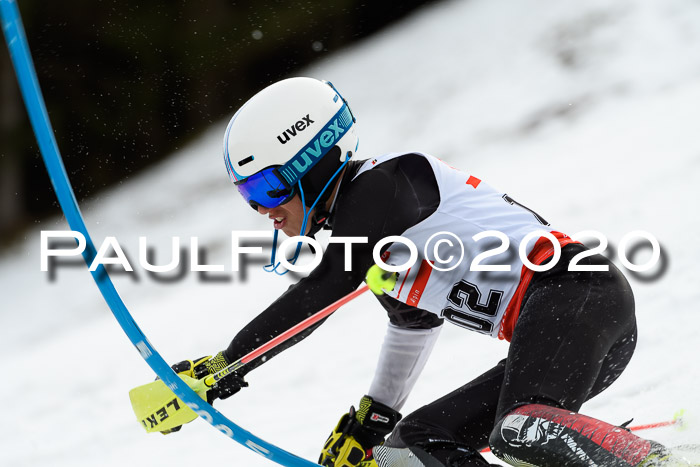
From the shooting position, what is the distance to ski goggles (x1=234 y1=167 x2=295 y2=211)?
2.31m

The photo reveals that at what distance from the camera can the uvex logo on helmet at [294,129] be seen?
7.56ft

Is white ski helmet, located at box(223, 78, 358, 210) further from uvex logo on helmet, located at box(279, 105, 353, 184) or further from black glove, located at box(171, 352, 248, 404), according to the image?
black glove, located at box(171, 352, 248, 404)

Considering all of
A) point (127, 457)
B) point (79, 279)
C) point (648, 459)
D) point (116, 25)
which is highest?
point (116, 25)

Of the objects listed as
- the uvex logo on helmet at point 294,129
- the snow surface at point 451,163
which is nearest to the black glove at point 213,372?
the uvex logo on helmet at point 294,129

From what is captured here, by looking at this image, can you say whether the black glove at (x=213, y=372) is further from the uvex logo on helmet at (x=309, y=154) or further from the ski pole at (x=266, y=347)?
the uvex logo on helmet at (x=309, y=154)

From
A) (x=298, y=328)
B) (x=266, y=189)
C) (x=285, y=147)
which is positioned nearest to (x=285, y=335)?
(x=298, y=328)

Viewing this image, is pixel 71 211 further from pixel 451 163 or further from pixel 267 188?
pixel 451 163

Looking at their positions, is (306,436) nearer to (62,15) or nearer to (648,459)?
(648,459)

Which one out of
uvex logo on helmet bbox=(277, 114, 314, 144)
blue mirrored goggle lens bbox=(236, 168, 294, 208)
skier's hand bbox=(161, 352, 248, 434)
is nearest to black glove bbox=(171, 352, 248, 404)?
skier's hand bbox=(161, 352, 248, 434)

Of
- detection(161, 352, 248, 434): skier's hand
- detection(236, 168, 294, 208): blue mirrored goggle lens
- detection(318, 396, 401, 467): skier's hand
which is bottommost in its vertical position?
detection(318, 396, 401, 467): skier's hand

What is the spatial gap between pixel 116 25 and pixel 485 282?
864 centimetres

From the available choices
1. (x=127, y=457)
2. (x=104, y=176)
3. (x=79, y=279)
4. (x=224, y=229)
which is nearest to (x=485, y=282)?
(x=127, y=457)

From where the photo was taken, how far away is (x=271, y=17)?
10312 millimetres

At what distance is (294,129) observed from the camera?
7.61ft
